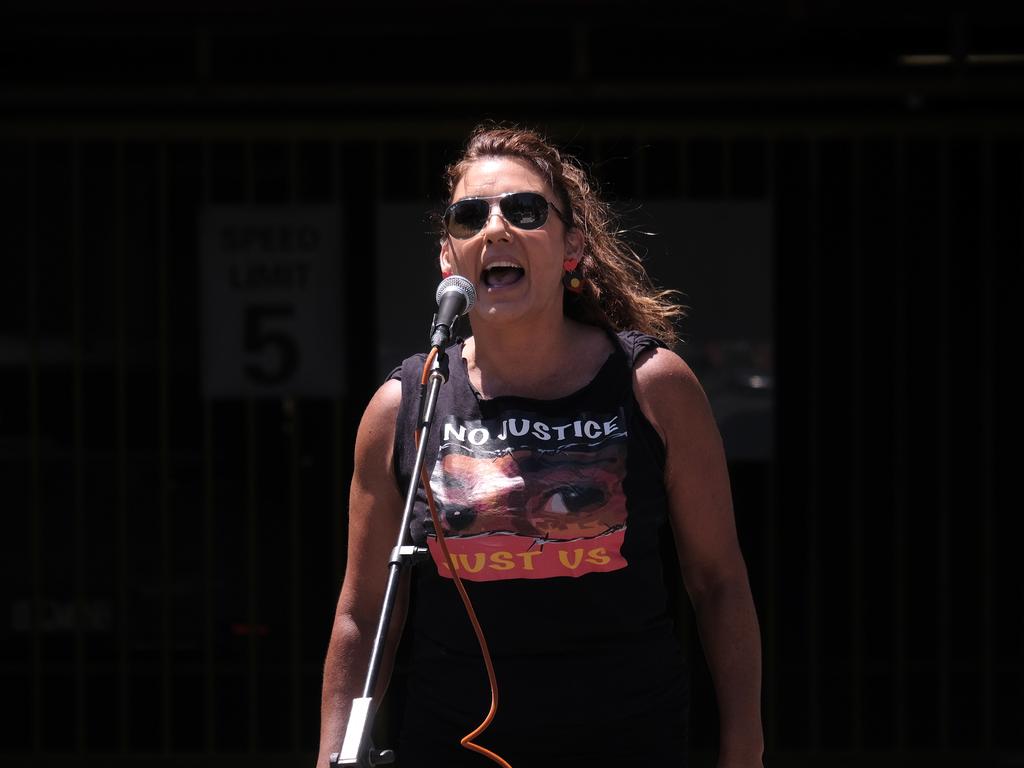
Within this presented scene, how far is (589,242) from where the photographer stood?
260 cm

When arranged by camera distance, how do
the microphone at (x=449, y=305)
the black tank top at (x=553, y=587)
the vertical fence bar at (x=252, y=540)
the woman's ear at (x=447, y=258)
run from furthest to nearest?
the vertical fence bar at (x=252, y=540), the woman's ear at (x=447, y=258), the black tank top at (x=553, y=587), the microphone at (x=449, y=305)

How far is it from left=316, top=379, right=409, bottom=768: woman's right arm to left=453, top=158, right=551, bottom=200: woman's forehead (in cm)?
36

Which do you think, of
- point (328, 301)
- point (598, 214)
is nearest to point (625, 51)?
point (328, 301)

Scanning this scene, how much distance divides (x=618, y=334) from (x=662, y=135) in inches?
131

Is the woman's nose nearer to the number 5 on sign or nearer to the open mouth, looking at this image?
the open mouth

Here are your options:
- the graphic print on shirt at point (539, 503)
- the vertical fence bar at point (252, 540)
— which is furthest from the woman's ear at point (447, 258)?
the vertical fence bar at point (252, 540)

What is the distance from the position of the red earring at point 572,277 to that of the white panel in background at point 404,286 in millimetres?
3111

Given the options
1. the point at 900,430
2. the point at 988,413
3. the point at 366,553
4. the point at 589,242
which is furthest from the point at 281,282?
the point at 366,553

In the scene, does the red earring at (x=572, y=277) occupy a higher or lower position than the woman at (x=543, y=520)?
higher

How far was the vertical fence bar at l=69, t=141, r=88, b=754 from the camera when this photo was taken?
5.71 m

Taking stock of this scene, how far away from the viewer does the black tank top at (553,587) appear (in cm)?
222

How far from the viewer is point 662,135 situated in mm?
5660

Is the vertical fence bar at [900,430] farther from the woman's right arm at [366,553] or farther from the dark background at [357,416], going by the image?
the woman's right arm at [366,553]

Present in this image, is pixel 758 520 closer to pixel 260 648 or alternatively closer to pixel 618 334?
pixel 260 648
